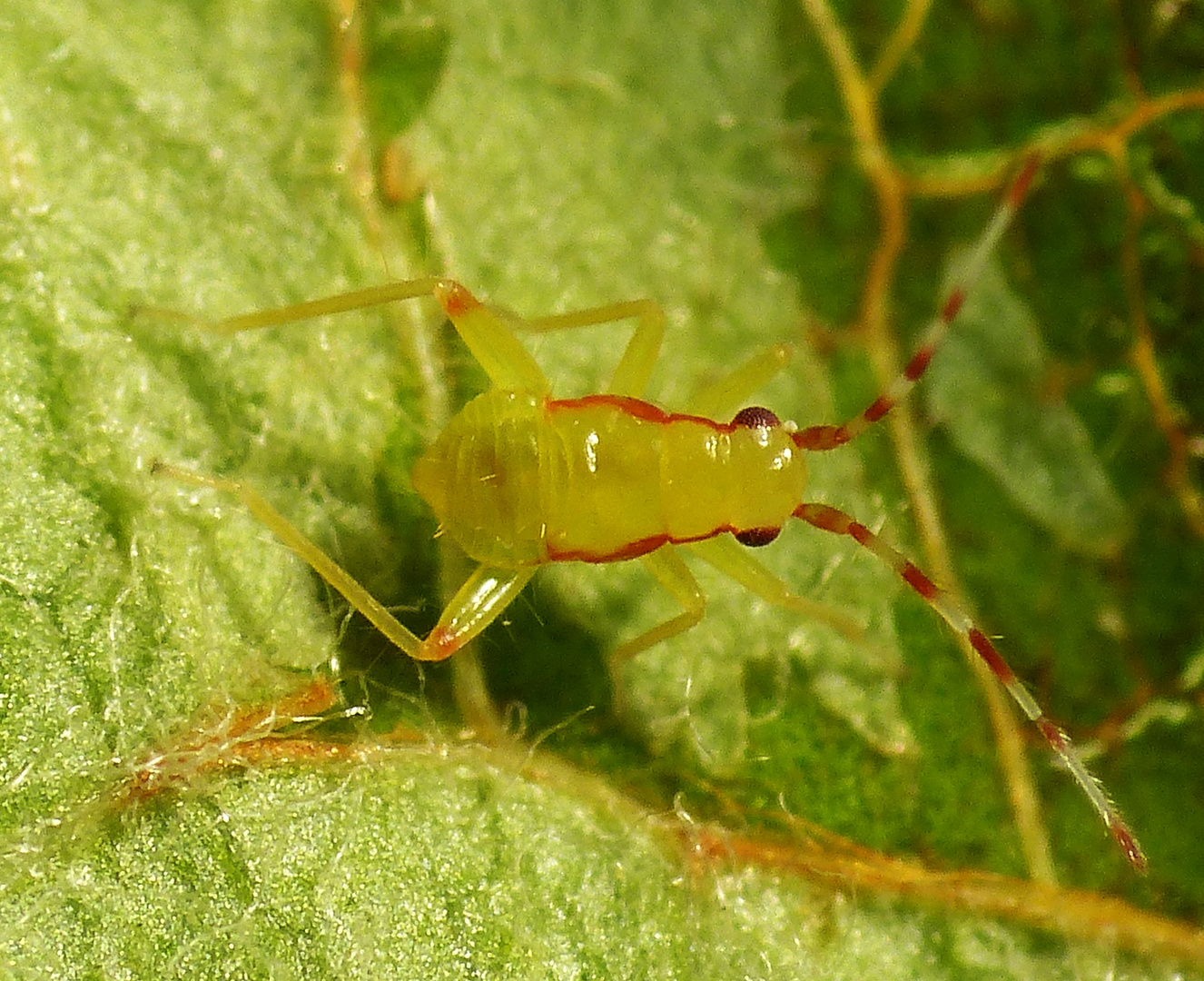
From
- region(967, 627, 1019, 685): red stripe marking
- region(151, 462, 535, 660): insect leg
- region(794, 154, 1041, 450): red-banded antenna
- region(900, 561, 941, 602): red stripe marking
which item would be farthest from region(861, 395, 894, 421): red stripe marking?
region(151, 462, 535, 660): insect leg

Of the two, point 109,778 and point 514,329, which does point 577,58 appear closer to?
point 514,329

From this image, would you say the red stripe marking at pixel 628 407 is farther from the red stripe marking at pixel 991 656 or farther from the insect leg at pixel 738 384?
the red stripe marking at pixel 991 656

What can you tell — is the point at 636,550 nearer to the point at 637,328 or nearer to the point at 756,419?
the point at 756,419

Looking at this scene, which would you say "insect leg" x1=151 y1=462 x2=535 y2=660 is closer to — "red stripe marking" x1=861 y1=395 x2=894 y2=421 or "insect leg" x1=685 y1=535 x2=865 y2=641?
"insect leg" x1=685 y1=535 x2=865 y2=641

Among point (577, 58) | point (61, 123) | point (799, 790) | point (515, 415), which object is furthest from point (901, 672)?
point (61, 123)

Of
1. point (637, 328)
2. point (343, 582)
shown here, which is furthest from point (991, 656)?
point (343, 582)

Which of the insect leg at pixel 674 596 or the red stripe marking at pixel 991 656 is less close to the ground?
the insect leg at pixel 674 596

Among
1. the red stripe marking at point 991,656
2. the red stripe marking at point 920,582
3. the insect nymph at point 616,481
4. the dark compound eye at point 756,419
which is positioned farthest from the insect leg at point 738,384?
the red stripe marking at point 991,656
